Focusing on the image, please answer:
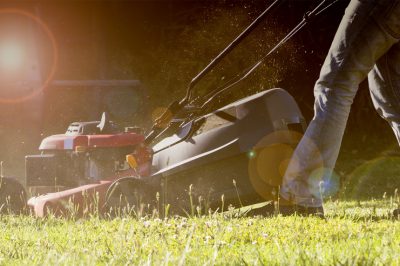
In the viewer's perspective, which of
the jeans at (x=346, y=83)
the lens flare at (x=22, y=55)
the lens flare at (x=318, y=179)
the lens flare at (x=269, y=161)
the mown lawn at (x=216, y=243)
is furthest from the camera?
the lens flare at (x=22, y=55)

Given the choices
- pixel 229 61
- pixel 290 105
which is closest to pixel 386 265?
pixel 290 105

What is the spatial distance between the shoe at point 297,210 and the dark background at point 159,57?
300 centimetres

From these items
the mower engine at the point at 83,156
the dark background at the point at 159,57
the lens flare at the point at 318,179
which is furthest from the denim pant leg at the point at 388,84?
the dark background at the point at 159,57

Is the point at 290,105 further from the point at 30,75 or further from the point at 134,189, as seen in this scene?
the point at 30,75

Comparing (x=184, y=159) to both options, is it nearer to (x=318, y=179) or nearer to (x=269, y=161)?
(x=269, y=161)

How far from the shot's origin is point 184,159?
376 centimetres

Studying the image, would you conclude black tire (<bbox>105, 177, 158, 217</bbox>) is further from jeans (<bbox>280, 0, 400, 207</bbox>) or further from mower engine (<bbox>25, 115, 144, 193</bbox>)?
jeans (<bbox>280, 0, 400, 207</bbox>)

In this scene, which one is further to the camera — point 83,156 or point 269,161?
point 83,156

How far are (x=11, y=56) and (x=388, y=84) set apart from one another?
23.5ft

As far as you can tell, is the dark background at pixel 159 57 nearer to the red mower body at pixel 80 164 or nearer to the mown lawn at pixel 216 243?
the red mower body at pixel 80 164

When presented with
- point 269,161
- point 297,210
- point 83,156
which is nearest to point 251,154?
point 269,161

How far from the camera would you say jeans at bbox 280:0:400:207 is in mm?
2740

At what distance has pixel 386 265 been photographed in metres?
1.72

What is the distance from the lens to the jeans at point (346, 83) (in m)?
2.74
